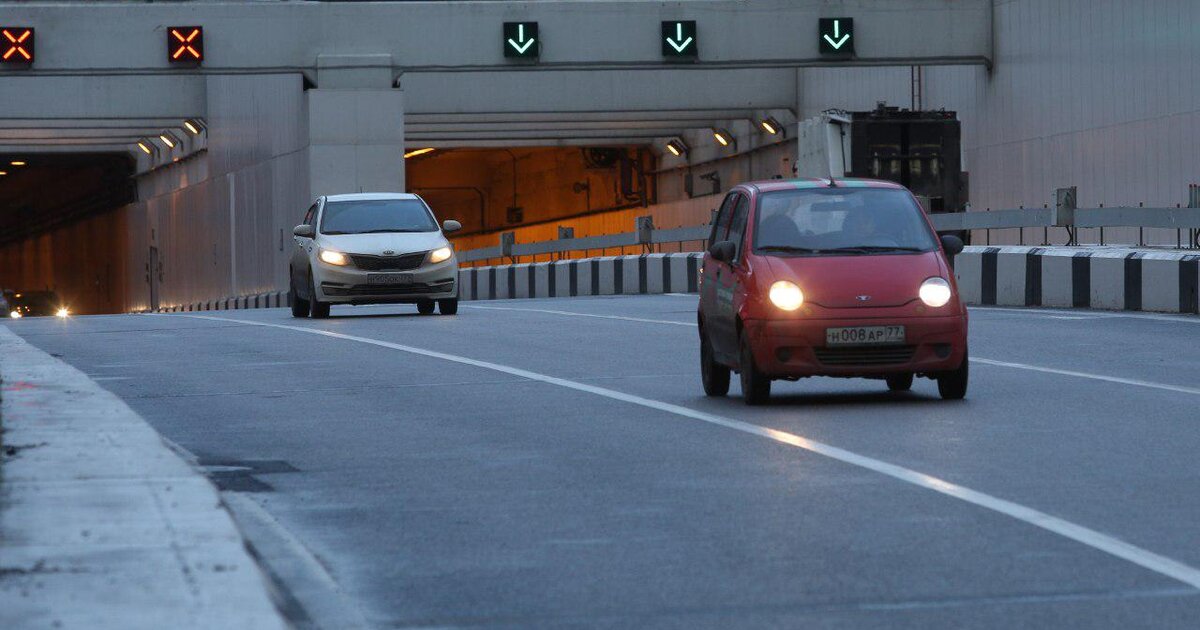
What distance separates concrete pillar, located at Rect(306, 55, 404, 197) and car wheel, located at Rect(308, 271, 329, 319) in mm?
17573

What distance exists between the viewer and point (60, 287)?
325 ft

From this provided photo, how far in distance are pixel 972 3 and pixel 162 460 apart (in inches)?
1509

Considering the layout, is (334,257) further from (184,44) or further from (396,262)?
(184,44)

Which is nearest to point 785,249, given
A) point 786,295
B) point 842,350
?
point 786,295

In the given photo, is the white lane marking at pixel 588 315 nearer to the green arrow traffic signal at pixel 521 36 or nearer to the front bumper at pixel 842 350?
the front bumper at pixel 842 350

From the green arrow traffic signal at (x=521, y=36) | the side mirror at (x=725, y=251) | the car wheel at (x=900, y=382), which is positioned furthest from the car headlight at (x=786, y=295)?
the green arrow traffic signal at (x=521, y=36)

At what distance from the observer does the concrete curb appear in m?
5.61

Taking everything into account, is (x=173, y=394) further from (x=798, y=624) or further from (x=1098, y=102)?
→ (x=1098, y=102)

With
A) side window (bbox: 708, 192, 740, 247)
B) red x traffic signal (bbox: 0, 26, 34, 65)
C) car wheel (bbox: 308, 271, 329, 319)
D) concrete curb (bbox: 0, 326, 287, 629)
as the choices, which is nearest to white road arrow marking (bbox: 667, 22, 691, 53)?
red x traffic signal (bbox: 0, 26, 34, 65)

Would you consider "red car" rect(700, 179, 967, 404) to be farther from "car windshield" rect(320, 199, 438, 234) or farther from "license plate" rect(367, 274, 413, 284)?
"car windshield" rect(320, 199, 438, 234)

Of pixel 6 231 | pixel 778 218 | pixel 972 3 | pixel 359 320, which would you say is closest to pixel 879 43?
pixel 972 3

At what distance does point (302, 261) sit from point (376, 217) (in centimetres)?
115

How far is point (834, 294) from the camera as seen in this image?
1303 cm

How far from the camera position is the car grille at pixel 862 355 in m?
13.0
